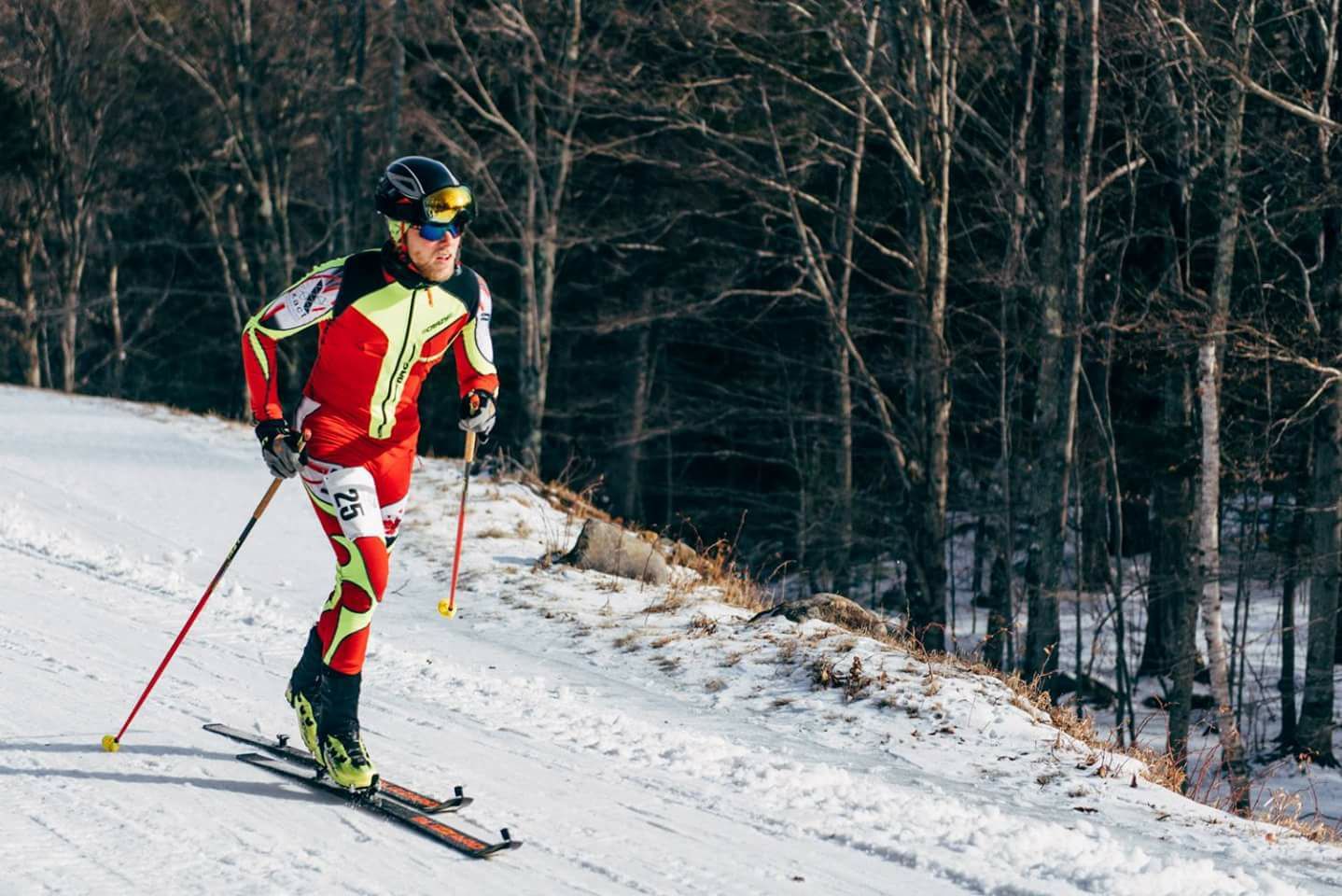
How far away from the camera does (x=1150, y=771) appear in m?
6.51

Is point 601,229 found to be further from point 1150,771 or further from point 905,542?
point 1150,771

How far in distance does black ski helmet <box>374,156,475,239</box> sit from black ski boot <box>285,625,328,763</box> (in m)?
1.82

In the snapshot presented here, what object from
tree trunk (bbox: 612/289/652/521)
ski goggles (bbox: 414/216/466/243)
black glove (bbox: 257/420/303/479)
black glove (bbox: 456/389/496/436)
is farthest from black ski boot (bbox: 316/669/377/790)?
tree trunk (bbox: 612/289/652/521)

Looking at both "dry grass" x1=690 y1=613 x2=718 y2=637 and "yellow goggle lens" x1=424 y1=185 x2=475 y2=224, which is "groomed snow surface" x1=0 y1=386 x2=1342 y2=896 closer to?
"dry grass" x1=690 y1=613 x2=718 y2=637

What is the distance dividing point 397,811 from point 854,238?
2021 centimetres

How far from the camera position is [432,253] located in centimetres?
547

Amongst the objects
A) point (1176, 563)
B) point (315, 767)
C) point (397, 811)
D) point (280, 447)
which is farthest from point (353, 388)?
point (1176, 563)

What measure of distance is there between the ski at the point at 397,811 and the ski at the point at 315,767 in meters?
0.04

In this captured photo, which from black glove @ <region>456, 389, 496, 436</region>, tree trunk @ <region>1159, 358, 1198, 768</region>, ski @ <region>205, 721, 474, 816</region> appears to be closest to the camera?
ski @ <region>205, 721, 474, 816</region>

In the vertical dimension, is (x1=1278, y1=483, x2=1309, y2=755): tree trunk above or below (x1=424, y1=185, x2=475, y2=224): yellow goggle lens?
below

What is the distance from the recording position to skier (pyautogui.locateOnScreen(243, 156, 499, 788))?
212 inches

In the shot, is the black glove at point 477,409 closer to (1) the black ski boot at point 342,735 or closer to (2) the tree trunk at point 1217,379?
(1) the black ski boot at point 342,735

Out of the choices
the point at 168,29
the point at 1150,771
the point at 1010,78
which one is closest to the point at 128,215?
the point at 168,29

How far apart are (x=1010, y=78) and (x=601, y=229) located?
8037mm
